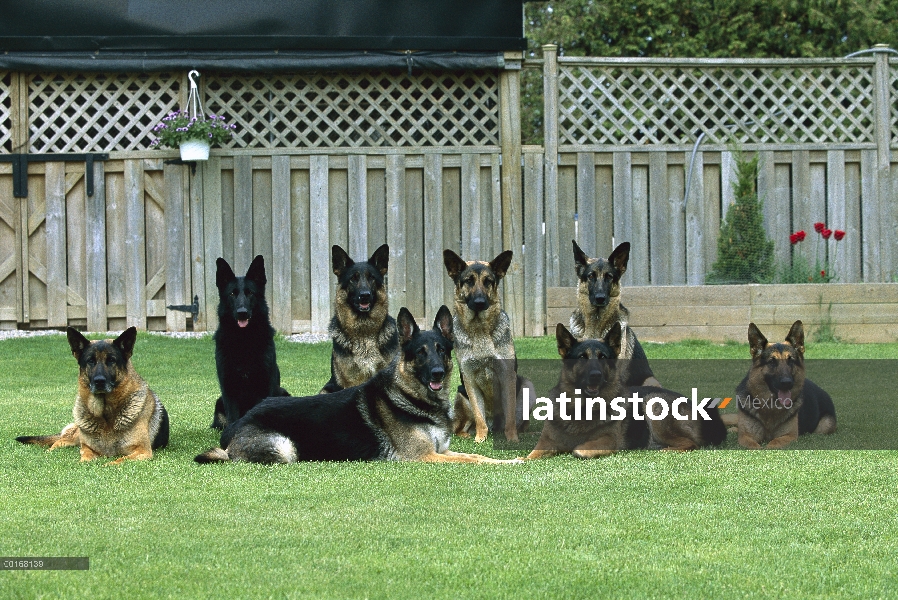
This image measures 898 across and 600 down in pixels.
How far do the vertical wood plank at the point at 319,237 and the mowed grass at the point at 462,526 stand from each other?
247 inches

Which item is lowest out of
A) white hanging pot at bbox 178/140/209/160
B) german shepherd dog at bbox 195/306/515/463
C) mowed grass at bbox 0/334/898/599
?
mowed grass at bbox 0/334/898/599

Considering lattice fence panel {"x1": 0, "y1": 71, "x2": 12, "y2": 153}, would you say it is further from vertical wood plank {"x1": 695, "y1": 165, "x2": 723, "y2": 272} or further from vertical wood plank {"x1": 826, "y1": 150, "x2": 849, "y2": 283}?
vertical wood plank {"x1": 826, "y1": 150, "x2": 849, "y2": 283}

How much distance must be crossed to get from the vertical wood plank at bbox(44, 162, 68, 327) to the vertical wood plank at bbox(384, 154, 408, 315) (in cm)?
387

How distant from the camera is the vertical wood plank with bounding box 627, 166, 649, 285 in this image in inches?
524

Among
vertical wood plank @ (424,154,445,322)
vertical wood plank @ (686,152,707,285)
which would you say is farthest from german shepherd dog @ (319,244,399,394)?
vertical wood plank @ (686,152,707,285)

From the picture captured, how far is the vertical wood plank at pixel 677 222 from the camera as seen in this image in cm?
1331

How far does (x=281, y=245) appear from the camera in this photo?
13.0 m

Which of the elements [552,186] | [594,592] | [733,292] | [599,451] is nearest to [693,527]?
[594,592]

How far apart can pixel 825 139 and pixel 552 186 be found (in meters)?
3.55

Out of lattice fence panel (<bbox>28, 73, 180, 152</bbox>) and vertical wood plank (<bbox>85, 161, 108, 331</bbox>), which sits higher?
lattice fence panel (<bbox>28, 73, 180, 152</bbox>)

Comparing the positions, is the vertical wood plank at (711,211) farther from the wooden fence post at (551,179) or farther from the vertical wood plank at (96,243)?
the vertical wood plank at (96,243)

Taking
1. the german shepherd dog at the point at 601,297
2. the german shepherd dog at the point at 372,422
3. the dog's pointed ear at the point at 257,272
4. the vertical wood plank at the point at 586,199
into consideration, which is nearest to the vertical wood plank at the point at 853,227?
the vertical wood plank at the point at 586,199

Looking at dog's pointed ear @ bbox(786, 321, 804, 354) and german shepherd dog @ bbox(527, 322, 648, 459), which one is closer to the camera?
german shepherd dog @ bbox(527, 322, 648, 459)

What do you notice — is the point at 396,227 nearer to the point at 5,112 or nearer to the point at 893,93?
the point at 5,112
